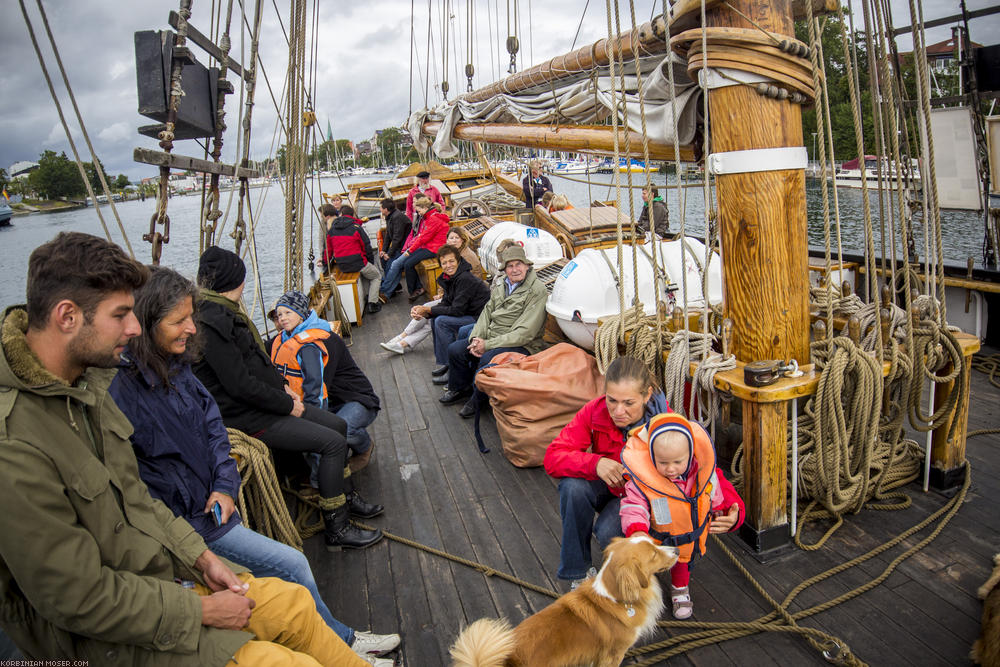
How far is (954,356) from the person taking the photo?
2502mm

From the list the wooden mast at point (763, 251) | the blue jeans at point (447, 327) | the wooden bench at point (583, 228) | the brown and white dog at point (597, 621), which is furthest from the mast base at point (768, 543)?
the wooden bench at point (583, 228)

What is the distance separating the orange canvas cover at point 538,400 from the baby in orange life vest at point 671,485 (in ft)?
4.03

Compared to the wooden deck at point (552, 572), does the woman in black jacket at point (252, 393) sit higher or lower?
higher

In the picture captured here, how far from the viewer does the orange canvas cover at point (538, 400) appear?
128 inches

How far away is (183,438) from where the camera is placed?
6.12ft

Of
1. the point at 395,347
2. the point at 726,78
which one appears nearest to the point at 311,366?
the point at 726,78

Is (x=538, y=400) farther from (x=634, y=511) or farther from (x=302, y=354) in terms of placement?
(x=634, y=511)

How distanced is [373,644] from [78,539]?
109 centimetres

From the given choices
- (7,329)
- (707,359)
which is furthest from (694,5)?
(7,329)

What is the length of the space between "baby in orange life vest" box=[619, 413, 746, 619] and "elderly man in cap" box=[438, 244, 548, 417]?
6.45 feet

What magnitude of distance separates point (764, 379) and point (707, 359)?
0.91ft

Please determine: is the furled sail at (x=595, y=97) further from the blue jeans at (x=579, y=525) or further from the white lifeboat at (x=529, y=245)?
the blue jeans at (x=579, y=525)

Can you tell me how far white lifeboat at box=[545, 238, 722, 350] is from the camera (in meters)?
3.68

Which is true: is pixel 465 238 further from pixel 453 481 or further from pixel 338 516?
pixel 338 516
